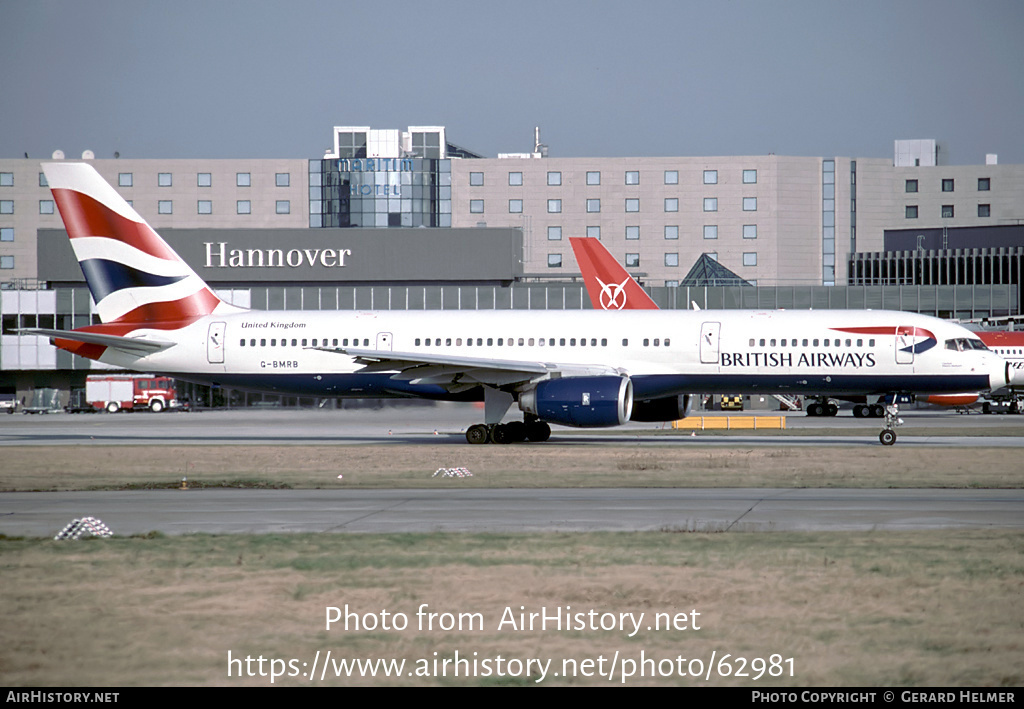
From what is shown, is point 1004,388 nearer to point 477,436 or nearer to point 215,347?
point 477,436

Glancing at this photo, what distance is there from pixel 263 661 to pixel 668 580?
15.7ft

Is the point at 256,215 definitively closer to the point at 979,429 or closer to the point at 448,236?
the point at 448,236

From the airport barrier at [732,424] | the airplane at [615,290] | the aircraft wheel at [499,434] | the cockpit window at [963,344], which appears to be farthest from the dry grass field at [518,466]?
the airplane at [615,290]

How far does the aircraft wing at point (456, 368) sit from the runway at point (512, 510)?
11.6m

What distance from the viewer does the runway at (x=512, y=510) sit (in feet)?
55.1

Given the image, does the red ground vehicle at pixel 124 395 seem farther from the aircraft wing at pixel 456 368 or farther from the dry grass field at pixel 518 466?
the aircraft wing at pixel 456 368

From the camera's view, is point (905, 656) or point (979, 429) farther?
point (979, 429)

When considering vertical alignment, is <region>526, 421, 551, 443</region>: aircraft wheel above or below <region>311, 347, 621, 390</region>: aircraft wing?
below

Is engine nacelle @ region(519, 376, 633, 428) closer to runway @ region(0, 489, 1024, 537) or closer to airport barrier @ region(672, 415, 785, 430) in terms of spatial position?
runway @ region(0, 489, 1024, 537)

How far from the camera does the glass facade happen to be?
118 meters

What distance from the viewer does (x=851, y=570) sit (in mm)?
12719

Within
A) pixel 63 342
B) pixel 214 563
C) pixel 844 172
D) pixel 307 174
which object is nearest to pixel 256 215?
pixel 307 174

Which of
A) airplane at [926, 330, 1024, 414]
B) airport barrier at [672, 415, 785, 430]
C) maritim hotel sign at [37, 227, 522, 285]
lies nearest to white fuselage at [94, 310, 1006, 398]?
airport barrier at [672, 415, 785, 430]

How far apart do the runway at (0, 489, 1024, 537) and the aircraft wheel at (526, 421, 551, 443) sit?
47.6ft
